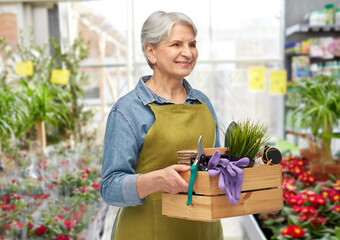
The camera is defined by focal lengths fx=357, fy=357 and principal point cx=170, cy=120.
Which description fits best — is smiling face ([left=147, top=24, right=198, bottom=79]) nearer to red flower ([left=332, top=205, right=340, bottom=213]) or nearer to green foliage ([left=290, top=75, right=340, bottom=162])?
red flower ([left=332, top=205, right=340, bottom=213])

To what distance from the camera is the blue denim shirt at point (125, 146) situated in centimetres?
88

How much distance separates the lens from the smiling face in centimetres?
94

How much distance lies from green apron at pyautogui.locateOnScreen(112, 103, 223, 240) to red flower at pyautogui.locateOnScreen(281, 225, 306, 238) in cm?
92

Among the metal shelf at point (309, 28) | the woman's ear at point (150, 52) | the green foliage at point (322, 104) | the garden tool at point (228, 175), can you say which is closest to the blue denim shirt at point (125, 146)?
the woman's ear at point (150, 52)

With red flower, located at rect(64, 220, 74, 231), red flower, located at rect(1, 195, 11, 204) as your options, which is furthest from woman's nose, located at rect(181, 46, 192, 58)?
red flower, located at rect(1, 195, 11, 204)

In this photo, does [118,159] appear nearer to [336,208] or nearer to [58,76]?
[336,208]

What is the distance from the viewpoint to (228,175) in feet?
2.56

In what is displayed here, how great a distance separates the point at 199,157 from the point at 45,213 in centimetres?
128

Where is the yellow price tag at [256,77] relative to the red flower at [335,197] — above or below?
above

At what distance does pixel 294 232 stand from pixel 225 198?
1.16 meters

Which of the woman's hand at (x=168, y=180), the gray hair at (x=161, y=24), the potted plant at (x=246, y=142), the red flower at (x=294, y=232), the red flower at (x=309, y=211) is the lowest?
the red flower at (x=294, y=232)

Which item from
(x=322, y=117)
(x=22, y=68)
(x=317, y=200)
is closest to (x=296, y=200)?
(x=317, y=200)

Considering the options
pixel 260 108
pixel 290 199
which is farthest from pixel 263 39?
pixel 290 199

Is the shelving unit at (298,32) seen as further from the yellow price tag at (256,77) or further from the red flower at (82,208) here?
the red flower at (82,208)
